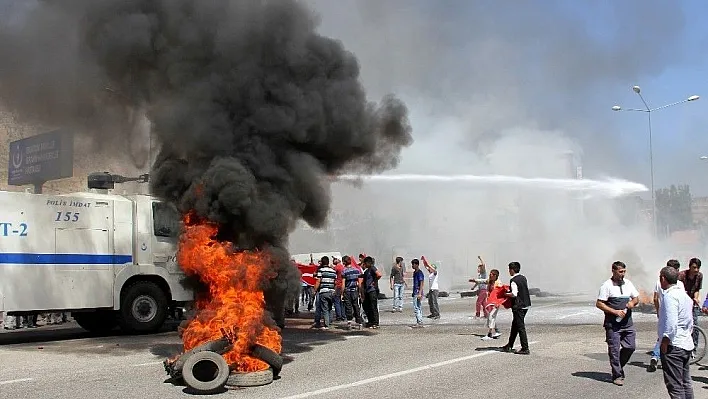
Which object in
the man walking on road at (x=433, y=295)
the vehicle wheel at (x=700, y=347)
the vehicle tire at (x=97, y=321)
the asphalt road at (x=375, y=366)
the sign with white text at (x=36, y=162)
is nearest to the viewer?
the asphalt road at (x=375, y=366)

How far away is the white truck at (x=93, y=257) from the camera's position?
11.8 m

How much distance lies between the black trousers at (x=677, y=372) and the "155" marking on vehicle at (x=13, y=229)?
10759mm

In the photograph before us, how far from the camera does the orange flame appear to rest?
8117 millimetres

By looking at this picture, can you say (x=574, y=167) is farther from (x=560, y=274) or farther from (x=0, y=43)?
(x=0, y=43)

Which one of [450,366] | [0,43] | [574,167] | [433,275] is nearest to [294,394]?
[450,366]

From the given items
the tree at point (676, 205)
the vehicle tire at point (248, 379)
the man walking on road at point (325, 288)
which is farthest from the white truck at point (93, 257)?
the tree at point (676, 205)

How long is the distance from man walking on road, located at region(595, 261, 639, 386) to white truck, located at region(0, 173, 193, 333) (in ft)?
22.9

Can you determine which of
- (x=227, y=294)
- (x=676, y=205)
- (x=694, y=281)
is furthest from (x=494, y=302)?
(x=676, y=205)

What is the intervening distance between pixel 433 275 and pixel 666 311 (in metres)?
10.5

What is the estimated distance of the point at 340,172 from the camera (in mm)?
11219

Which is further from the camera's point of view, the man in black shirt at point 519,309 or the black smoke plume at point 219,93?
the man in black shirt at point 519,309

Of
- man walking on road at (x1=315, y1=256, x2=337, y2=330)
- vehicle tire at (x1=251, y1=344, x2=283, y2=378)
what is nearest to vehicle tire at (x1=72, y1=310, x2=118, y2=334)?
man walking on road at (x1=315, y1=256, x2=337, y2=330)

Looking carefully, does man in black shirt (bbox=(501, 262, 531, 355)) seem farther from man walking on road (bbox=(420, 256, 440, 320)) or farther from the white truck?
man walking on road (bbox=(420, 256, 440, 320))

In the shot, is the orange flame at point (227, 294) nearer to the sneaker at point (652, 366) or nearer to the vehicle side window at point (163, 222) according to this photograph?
the vehicle side window at point (163, 222)
